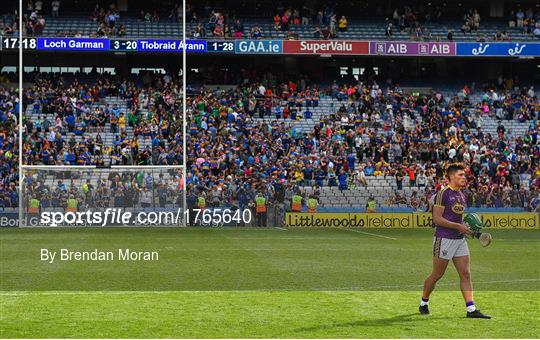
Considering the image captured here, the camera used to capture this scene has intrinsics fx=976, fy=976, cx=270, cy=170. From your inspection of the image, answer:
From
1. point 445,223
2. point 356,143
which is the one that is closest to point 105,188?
point 356,143

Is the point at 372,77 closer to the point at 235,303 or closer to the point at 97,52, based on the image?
the point at 97,52

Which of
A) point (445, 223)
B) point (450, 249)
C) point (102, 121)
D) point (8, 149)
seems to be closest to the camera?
point (445, 223)

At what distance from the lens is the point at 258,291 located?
49.9 feet

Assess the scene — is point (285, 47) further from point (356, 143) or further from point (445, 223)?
point (445, 223)

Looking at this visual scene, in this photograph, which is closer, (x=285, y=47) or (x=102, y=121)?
(x=102, y=121)

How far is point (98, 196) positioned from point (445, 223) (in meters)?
22.8

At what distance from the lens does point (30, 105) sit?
45375 mm

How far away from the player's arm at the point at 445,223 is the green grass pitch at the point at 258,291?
110 centimetres

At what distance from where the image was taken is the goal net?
32844mm

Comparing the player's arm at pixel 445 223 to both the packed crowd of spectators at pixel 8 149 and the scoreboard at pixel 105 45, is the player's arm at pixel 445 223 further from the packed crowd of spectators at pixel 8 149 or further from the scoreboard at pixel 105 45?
the scoreboard at pixel 105 45

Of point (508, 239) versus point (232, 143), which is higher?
point (232, 143)

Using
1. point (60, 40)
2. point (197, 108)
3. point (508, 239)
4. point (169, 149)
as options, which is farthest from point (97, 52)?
point (508, 239)

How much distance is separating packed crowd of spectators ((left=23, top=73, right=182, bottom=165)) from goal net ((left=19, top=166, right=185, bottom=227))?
13.6ft

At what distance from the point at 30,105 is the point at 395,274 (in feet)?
100
